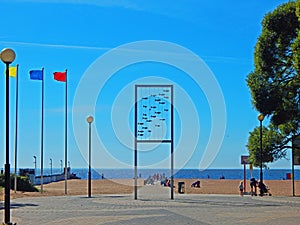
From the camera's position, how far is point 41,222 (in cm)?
1945

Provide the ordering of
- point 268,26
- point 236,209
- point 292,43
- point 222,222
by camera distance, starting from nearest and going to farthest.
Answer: point 222,222
point 236,209
point 292,43
point 268,26

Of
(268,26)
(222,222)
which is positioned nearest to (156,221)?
(222,222)

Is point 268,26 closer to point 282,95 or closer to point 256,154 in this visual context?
point 282,95

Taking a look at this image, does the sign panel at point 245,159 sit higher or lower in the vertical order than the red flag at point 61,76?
lower

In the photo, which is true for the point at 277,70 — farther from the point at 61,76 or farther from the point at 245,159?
the point at 61,76

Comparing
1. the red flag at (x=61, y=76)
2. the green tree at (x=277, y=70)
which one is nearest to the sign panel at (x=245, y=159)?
the green tree at (x=277, y=70)

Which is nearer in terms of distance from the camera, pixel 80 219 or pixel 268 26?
pixel 80 219

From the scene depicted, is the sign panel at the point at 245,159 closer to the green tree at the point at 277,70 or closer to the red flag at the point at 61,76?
the green tree at the point at 277,70

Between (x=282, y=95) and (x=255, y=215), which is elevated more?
(x=282, y=95)

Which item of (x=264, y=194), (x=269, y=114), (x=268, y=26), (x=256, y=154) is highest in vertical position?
(x=268, y=26)

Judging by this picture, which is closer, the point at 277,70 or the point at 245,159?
the point at 277,70

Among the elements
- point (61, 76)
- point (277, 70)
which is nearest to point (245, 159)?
point (277, 70)

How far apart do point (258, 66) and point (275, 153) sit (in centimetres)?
659

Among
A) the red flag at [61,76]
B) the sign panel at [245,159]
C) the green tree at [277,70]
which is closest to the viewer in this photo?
the green tree at [277,70]
